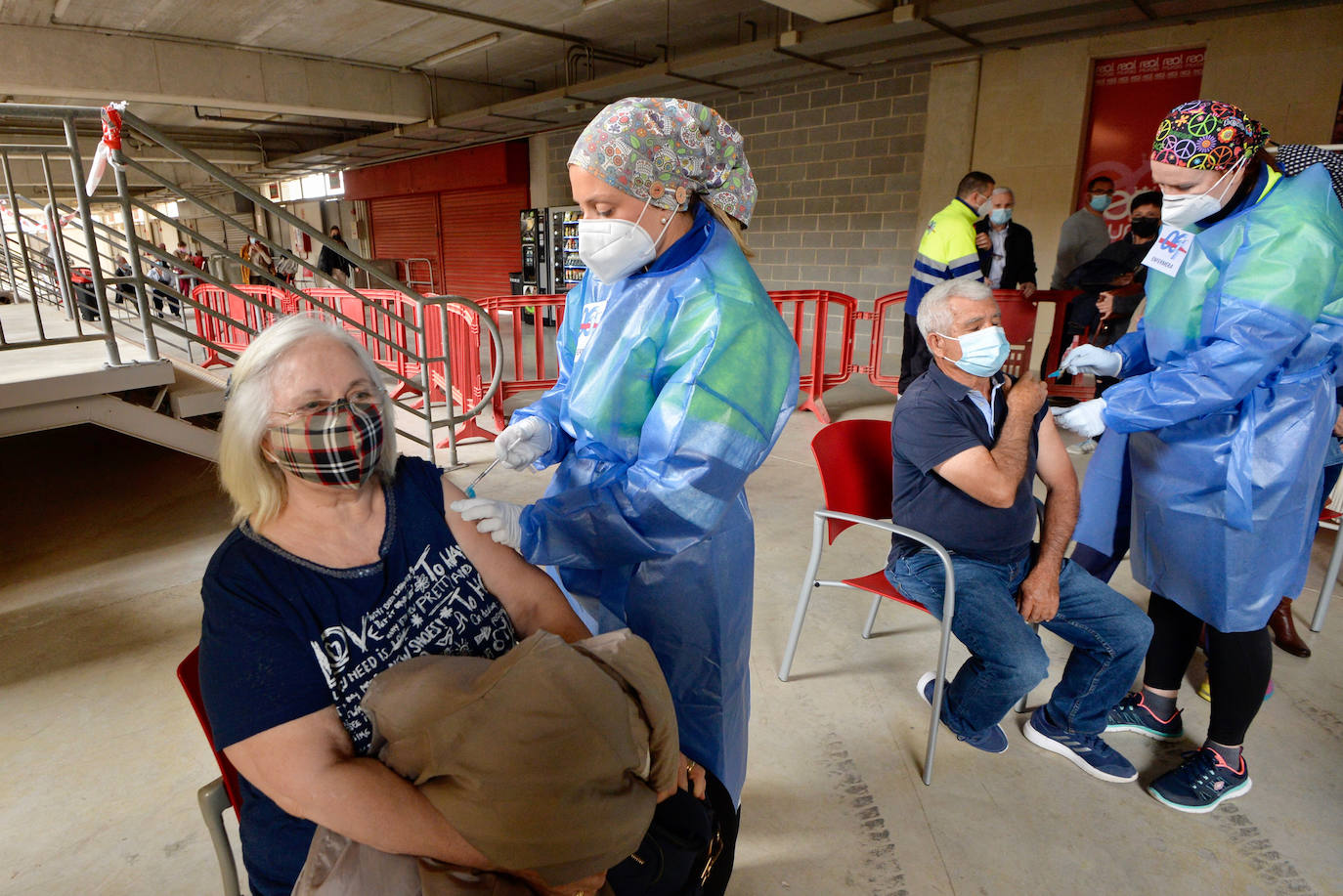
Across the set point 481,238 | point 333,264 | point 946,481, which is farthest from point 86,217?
point 481,238

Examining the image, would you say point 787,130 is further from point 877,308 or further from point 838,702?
point 838,702

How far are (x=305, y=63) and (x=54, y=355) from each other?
25.4 feet

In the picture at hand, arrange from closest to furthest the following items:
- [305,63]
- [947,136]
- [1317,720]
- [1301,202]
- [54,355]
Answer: [1301,202]
[1317,720]
[54,355]
[947,136]
[305,63]

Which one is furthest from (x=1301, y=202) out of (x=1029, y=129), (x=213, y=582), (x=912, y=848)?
(x=1029, y=129)

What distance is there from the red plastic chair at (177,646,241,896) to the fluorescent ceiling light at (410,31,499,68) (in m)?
8.48

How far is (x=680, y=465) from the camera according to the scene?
3.25 ft

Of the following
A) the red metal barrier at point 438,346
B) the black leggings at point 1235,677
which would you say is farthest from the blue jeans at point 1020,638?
the red metal barrier at point 438,346

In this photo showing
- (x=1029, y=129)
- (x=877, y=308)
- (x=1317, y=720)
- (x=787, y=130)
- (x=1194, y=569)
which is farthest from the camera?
(x=787, y=130)

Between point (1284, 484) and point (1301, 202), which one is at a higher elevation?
point (1301, 202)

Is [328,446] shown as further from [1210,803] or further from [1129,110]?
[1129,110]

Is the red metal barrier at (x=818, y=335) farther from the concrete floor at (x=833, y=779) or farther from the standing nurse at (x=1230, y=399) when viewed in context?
the standing nurse at (x=1230, y=399)

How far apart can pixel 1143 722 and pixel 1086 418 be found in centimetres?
90

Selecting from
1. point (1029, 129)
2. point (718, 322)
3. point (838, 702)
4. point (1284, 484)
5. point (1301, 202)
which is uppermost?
point (1029, 129)

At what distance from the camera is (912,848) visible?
1.58m
